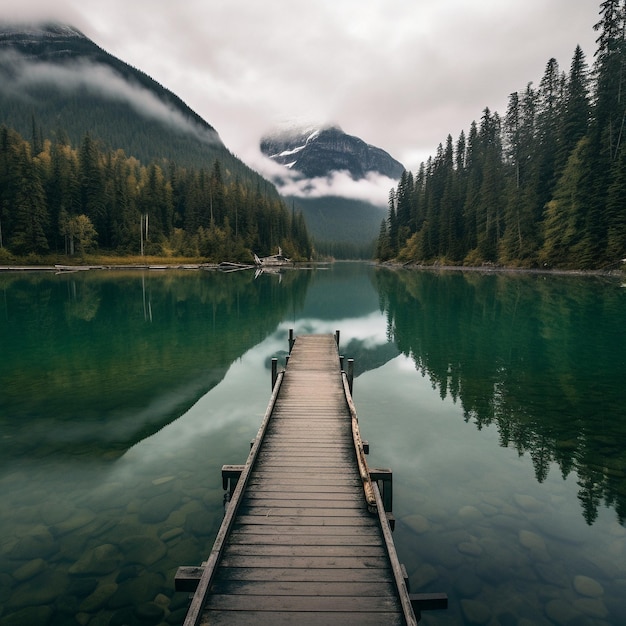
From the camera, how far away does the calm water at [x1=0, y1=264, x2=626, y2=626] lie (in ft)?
22.7

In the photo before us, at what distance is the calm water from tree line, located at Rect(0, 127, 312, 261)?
7444 cm

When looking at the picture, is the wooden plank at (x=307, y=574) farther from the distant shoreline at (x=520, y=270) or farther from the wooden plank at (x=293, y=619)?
the distant shoreline at (x=520, y=270)

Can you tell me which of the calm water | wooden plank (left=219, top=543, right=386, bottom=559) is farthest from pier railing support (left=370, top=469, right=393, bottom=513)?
wooden plank (left=219, top=543, right=386, bottom=559)

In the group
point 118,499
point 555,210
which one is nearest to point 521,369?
point 118,499

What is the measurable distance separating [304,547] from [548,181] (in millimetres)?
82160

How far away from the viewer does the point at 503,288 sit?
5072cm

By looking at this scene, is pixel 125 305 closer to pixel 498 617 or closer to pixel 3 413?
pixel 3 413

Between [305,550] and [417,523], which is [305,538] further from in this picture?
[417,523]

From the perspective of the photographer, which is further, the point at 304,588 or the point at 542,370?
the point at 542,370

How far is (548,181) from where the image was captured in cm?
7125

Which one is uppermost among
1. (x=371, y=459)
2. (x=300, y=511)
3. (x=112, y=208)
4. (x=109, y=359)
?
(x=112, y=208)

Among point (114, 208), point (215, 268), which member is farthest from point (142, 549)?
point (114, 208)

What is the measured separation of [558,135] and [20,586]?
86513 mm

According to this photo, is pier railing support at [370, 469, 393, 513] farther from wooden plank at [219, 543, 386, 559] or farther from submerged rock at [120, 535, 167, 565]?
submerged rock at [120, 535, 167, 565]
